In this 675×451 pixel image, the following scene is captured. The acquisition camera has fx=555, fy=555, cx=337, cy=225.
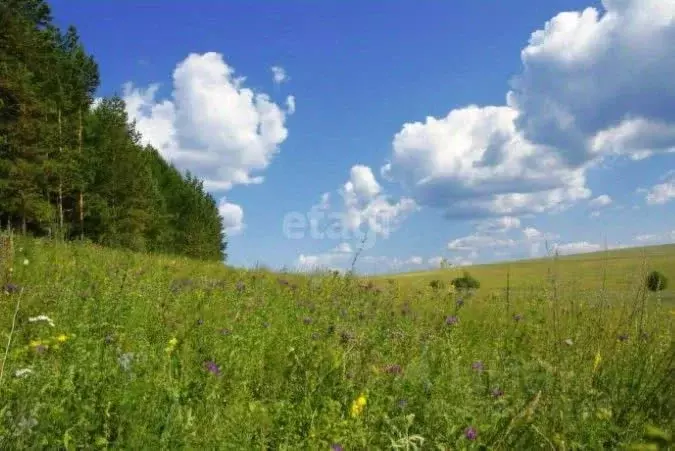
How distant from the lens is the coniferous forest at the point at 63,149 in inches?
883

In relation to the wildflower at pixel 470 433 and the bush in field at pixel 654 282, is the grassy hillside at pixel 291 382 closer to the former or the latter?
the wildflower at pixel 470 433

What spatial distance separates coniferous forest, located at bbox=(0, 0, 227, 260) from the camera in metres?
22.4

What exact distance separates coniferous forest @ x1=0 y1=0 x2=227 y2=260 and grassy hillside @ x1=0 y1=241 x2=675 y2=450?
13.9 meters

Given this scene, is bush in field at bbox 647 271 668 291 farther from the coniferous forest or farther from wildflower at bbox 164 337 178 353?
the coniferous forest

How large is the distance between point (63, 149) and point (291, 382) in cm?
2595

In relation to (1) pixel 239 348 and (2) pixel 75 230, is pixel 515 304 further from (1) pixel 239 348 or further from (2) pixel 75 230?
(2) pixel 75 230

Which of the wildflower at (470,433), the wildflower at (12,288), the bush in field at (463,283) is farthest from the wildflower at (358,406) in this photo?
the bush in field at (463,283)

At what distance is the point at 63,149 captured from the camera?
2608 cm

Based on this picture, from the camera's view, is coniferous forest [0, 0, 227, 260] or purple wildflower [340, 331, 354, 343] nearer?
purple wildflower [340, 331, 354, 343]

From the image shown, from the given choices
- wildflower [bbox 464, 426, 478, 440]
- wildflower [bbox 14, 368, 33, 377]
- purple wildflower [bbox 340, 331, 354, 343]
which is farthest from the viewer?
purple wildflower [bbox 340, 331, 354, 343]

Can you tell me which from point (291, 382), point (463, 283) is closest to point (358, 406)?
point (291, 382)

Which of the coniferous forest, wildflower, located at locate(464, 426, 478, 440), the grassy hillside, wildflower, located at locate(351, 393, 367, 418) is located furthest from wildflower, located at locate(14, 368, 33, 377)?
the coniferous forest

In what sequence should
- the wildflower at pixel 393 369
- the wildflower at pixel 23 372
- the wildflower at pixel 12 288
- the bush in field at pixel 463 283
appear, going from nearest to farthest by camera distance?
the wildflower at pixel 23 372 < the wildflower at pixel 393 369 < the wildflower at pixel 12 288 < the bush in field at pixel 463 283

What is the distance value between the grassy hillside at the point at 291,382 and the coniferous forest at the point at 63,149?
45.5ft
